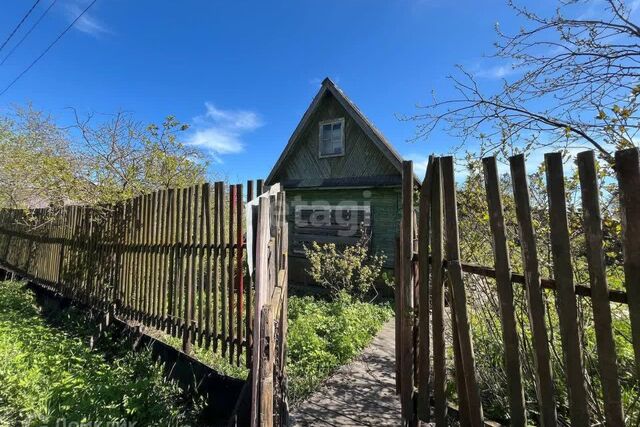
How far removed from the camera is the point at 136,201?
19.1ft

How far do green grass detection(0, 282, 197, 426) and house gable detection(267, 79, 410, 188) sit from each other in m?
6.94

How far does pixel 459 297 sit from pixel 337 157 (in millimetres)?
8894

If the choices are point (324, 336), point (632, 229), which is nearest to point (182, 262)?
point (324, 336)

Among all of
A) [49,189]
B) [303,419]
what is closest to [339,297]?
[303,419]

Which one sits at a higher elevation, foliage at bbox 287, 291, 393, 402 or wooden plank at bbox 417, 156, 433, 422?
wooden plank at bbox 417, 156, 433, 422

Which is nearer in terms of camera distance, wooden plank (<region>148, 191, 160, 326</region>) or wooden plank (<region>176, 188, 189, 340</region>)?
wooden plank (<region>176, 188, 189, 340</region>)

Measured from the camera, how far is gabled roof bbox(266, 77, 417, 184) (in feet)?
30.3

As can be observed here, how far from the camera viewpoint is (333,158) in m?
10.9

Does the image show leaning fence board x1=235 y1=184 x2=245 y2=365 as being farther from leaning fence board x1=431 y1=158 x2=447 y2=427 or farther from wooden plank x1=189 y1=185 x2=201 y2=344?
leaning fence board x1=431 y1=158 x2=447 y2=427

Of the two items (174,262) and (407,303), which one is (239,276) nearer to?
(174,262)

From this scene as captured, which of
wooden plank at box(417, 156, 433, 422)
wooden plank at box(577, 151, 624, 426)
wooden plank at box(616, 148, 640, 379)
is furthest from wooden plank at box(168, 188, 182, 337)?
wooden plank at box(616, 148, 640, 379)

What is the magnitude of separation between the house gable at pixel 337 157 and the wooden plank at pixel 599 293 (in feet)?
24.5

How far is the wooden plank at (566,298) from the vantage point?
1707mm

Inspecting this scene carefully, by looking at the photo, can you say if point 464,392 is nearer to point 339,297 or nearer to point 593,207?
point 593,207
